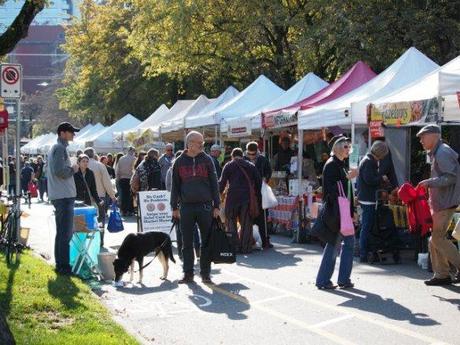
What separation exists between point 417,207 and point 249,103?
1047 centimetres

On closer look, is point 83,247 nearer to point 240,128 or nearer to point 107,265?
point 107,265

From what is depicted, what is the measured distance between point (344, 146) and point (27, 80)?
14087 cm

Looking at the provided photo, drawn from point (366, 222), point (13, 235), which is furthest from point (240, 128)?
point (13, 235)

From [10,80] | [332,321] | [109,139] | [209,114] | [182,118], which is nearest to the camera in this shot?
[332,321]

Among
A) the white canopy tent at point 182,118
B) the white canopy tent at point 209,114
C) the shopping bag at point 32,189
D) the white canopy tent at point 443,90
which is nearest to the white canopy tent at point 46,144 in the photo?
the shopping bag at point 32,189

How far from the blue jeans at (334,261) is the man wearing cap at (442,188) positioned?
1.02 metres

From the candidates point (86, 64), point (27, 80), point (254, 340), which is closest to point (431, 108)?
point (254, 340)

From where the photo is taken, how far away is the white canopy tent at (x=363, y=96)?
12743 millimetres

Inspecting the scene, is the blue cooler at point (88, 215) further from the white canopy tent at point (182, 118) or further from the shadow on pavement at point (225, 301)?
the white canopy tent at point (182, 118)

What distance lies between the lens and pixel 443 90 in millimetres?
10156

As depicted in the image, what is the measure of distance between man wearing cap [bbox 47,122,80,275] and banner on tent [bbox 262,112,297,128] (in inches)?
245

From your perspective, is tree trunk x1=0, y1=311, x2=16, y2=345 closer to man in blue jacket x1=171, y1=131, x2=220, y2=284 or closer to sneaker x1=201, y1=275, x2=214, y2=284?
man in blue jacket x1=171, y1=131, x2=220, y2=284

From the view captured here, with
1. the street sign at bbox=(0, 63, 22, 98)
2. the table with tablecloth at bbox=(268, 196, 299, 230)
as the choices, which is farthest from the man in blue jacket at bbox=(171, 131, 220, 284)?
the table with tablecloth at bbox=(268, 196, 299, 230)

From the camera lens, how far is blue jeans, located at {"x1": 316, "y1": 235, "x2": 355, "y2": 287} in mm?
8727
